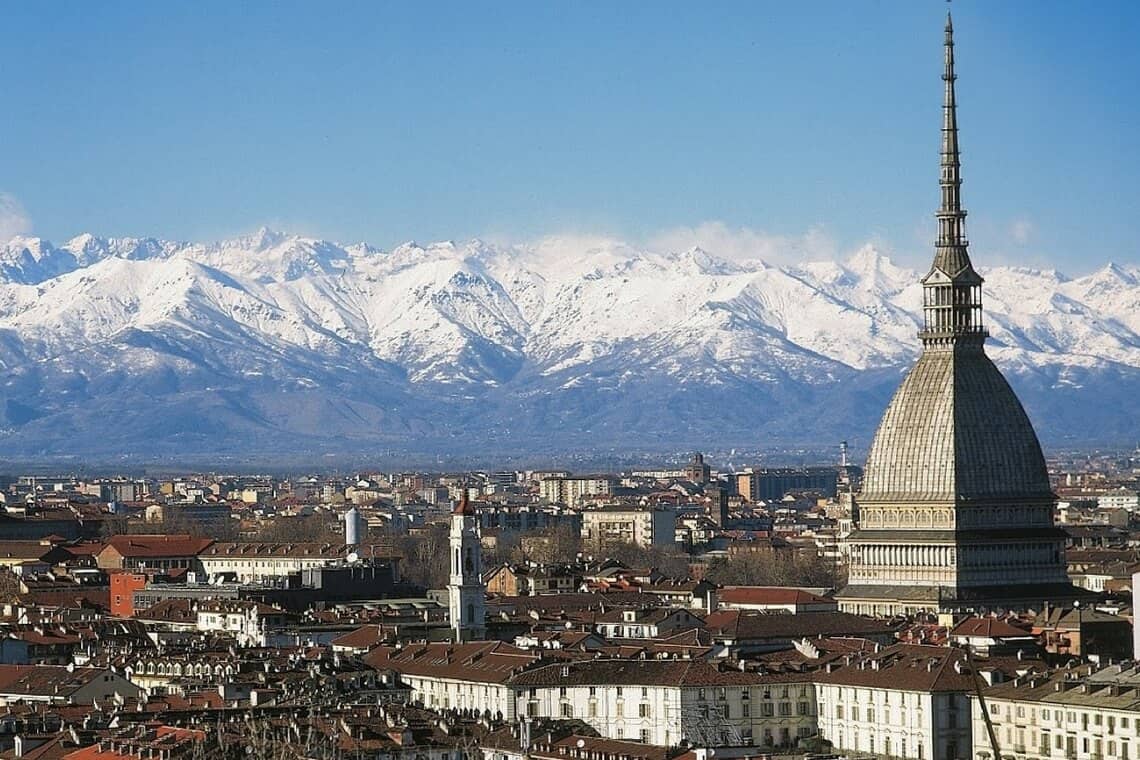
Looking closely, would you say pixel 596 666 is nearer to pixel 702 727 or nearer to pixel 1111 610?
pixel 702 727

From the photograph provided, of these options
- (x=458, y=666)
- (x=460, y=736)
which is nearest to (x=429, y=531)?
(x=458, y=666)

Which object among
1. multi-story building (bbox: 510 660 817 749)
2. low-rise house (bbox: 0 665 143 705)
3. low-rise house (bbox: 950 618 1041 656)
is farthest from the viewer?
low-rise house (bbox: 950 618 1041 656)

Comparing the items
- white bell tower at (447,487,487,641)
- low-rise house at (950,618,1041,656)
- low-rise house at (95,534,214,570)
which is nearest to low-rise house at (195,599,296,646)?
white bell tower at (447,487,487,641)

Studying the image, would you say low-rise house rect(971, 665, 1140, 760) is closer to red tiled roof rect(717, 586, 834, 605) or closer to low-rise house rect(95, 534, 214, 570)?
red tiled roof rect(717, 586, 834, 605)

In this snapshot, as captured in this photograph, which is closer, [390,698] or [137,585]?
[390,698]

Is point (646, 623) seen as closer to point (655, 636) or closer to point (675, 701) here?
point (655, 636)
